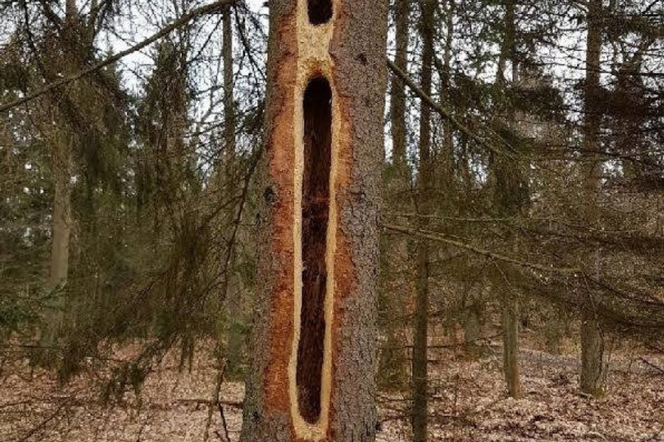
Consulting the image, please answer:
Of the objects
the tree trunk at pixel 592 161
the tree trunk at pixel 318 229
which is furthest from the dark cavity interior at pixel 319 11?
the tree trunk at pixel 592 161

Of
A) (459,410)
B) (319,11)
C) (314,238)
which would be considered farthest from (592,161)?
(314,238)

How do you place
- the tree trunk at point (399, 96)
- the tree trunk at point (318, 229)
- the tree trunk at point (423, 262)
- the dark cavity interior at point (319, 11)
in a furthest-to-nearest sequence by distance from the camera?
1. the tree trunk at point (423, 262)
2. the tree trunk at point (399, 96)
3. the dark cavity interior at point (319, 11)
4. the tree trunk at point (318, 229)

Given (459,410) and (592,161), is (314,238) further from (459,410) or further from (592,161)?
(592,161)

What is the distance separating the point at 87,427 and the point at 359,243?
674 cm

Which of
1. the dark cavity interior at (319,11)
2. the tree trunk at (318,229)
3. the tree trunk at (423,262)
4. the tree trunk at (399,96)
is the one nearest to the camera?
the tree trunk at (318,229)

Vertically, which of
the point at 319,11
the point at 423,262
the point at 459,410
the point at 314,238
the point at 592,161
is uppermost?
the point at 592,161

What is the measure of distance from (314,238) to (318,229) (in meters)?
0.04

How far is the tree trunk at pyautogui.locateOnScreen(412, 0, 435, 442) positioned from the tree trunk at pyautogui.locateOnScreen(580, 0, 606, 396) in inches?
48.5

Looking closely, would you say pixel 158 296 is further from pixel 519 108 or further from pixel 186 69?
pixel 519 108

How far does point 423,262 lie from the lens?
16.9 feet

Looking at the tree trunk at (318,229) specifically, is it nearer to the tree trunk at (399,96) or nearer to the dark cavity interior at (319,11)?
the dark cavity interior at (319,11)

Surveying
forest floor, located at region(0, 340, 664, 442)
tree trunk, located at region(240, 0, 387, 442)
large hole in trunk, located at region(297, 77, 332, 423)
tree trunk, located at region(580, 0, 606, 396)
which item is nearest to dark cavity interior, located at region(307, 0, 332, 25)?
tree trunk, located at region(240, 0, 387, 442)

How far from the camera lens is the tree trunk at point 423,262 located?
4.17 m

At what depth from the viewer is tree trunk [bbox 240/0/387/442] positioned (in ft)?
6.63
